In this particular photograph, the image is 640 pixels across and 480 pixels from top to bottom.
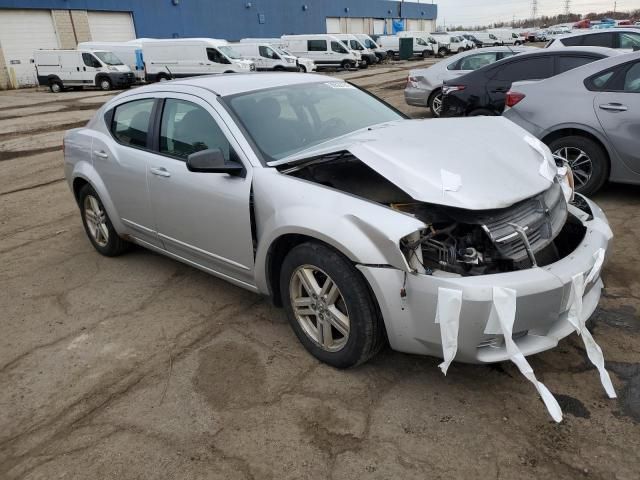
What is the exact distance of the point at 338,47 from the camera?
33156 mm

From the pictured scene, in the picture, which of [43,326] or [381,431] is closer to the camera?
[381,431]

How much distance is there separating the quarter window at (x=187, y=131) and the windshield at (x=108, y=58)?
80.6 ft

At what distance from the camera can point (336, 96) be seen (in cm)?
411

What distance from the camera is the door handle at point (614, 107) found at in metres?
5.22

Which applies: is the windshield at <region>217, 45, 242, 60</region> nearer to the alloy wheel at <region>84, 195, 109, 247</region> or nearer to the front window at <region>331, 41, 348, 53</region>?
the front window at <region>331, 41, 348, 53</region>

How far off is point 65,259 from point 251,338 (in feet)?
8.58

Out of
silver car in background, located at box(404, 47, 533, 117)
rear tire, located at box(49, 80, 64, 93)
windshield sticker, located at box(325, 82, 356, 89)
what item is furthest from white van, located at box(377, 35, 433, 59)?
windshield sticker, located at box(325, 82, 356, 89)

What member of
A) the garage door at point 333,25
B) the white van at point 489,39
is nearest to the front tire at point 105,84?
the garage door at point 333,25

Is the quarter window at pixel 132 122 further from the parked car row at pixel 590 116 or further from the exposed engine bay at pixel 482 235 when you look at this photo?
the parked car row at pixel 590 116

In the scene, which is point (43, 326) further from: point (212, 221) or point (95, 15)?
point (95, 15)

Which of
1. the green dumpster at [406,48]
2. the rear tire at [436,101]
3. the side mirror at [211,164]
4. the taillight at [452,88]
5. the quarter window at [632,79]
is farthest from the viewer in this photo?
the green dumpster at [406,48]

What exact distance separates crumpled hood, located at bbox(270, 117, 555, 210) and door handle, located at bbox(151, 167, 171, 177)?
1.02 metres

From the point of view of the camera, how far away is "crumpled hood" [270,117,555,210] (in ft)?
8.80

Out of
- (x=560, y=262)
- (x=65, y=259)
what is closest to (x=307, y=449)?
(x=560, y=262)
